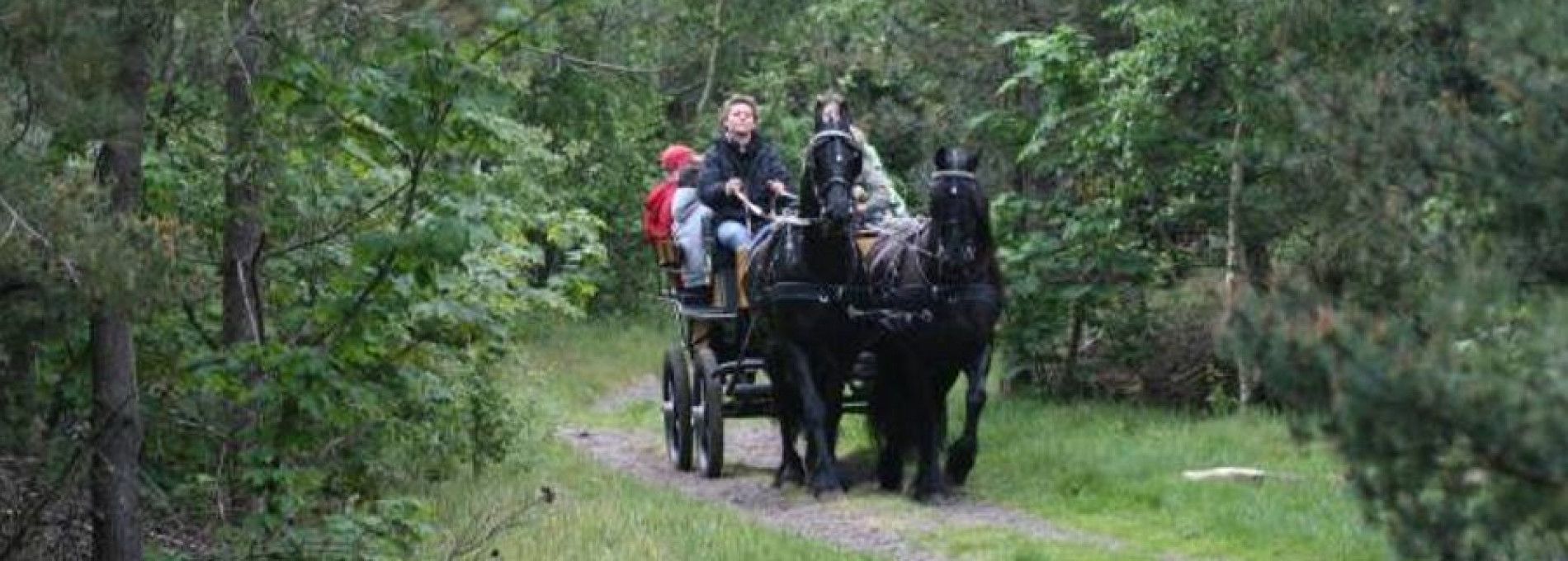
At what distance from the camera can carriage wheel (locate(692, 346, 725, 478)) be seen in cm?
1537

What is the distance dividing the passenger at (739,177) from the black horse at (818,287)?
27.0 inches

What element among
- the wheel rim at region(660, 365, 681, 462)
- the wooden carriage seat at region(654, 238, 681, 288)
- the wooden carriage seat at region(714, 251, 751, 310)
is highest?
the wooden carriage seat at region(654, 238, 681, 288)

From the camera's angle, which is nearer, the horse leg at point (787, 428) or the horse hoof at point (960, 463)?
the horse hoof at point (960, 463)

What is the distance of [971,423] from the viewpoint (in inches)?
550

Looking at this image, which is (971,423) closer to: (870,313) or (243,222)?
(870,313)

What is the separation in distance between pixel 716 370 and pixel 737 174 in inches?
52.0

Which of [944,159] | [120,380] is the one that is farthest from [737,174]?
[120,380]

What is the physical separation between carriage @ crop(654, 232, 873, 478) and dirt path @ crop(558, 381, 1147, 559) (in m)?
0.28

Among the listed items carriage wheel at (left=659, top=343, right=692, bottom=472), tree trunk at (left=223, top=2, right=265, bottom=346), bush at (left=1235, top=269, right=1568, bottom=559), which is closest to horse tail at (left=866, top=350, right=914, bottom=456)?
carriage wheel at (left=659, top=343, right=692, bottom=472)

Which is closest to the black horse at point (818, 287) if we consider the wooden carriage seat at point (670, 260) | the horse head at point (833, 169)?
the horse head at point (833, 169)

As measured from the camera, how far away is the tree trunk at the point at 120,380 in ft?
26.1

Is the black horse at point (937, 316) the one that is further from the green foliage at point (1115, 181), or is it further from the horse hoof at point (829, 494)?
the green foliage at point (1115, 181)

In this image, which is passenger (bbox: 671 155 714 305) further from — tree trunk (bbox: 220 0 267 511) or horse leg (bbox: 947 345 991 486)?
tree trunk (bbox: 220 0 267 511)

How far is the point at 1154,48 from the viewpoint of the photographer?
16.6 m
